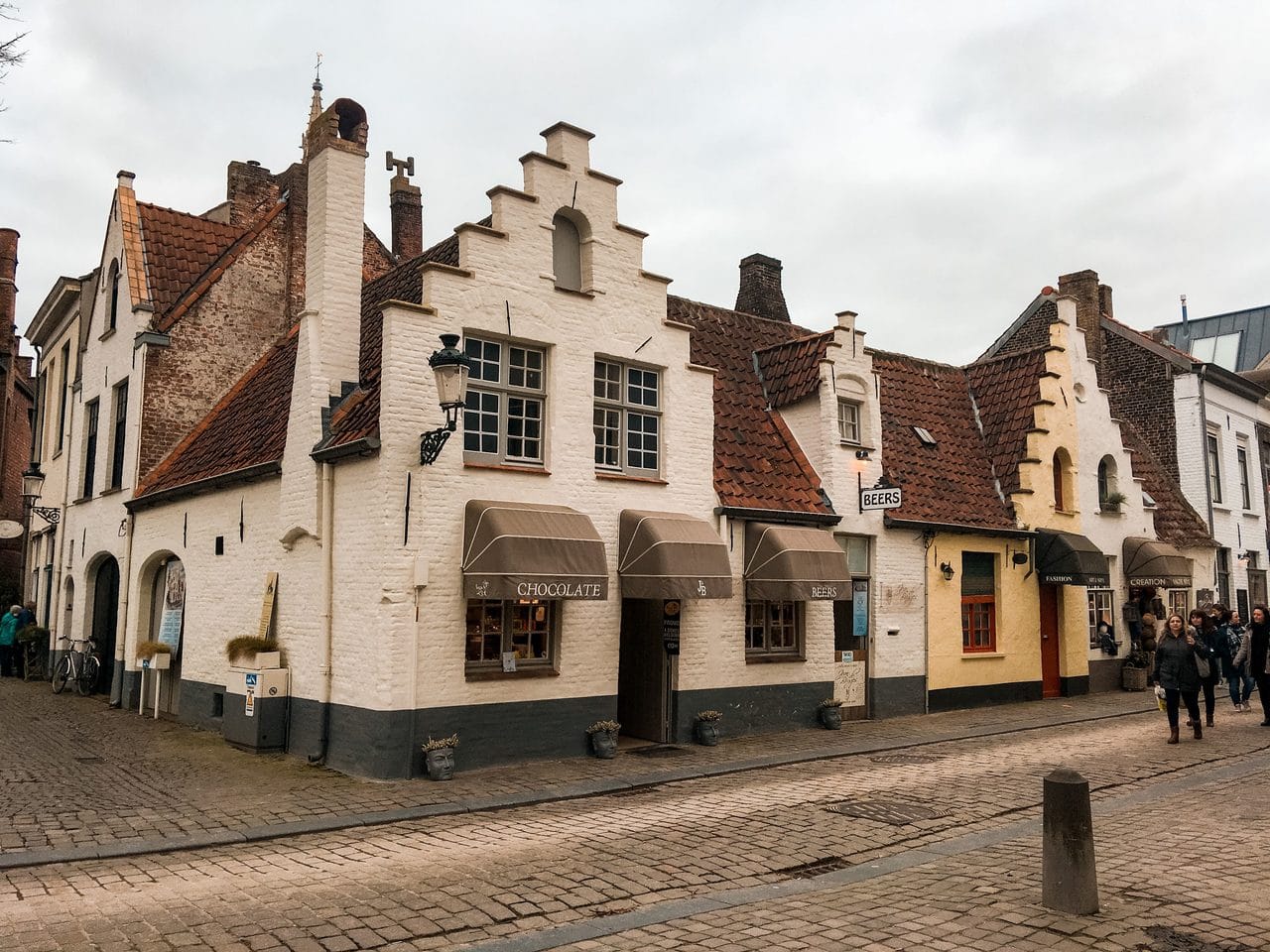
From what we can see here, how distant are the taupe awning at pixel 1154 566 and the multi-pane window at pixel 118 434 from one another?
21.5 m

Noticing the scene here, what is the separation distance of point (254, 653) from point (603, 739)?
4823mm

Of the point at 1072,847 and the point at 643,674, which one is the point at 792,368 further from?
the point at 1072,847

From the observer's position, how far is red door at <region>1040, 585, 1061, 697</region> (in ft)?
69.6

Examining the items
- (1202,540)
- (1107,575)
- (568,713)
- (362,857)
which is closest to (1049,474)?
(1107,575)

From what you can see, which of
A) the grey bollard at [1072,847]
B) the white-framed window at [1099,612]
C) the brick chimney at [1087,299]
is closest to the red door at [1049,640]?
the white-framed window at [1099,612]

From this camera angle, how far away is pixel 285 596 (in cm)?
1373

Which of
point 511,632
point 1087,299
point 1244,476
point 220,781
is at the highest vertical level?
point 1087,299

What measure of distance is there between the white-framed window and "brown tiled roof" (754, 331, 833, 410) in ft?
30.3

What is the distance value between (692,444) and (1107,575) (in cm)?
1090

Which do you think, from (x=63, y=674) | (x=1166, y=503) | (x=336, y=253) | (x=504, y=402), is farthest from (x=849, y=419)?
(x=63, y=674)

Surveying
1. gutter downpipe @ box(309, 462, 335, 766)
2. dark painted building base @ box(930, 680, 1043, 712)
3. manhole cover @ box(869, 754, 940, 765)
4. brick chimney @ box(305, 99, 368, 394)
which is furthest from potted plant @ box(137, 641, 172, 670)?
dark painted building base @ box(930, 680, 1043, 712)

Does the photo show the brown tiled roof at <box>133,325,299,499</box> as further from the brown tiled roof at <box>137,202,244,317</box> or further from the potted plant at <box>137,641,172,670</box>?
the potted plant at <box>137,641,172,670</box>

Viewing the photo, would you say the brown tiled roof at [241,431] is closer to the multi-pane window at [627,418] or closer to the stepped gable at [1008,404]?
the multi-pane window at [627,418]

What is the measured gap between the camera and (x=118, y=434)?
2014 cm
